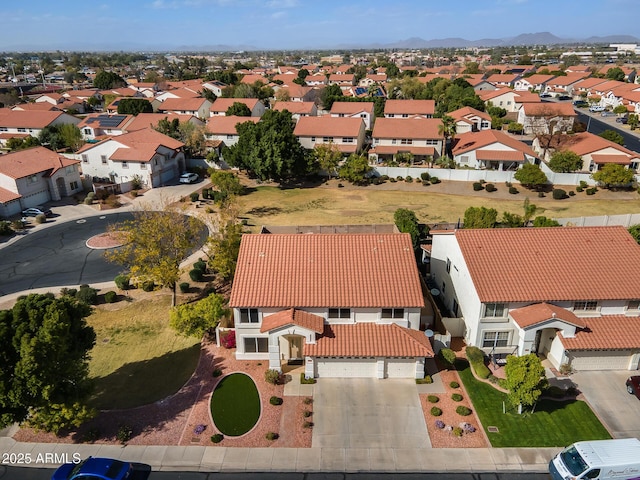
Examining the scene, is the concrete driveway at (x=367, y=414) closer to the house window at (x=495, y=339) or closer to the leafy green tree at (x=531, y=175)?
Answer: the house window at (x=495, y=339)

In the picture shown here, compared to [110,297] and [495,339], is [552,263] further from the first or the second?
[110,297]

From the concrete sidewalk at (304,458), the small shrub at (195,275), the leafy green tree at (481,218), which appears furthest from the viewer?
the leafy green tree at (481,218)

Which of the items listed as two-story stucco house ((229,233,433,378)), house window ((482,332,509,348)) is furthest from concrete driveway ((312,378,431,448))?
house window ((482,332,509,348))

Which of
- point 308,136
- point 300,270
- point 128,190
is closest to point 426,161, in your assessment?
point 308,136

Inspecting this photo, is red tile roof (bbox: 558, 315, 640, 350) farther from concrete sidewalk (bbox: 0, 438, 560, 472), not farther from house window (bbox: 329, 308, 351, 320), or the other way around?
house window (bbox: 329, 308, 351, 320)

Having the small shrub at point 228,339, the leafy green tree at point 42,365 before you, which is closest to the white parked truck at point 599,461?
the small shrub at point 228,339

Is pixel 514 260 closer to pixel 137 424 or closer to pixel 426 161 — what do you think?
pixel 137 424

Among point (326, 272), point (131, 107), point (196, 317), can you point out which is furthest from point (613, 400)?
point (131, 107)
